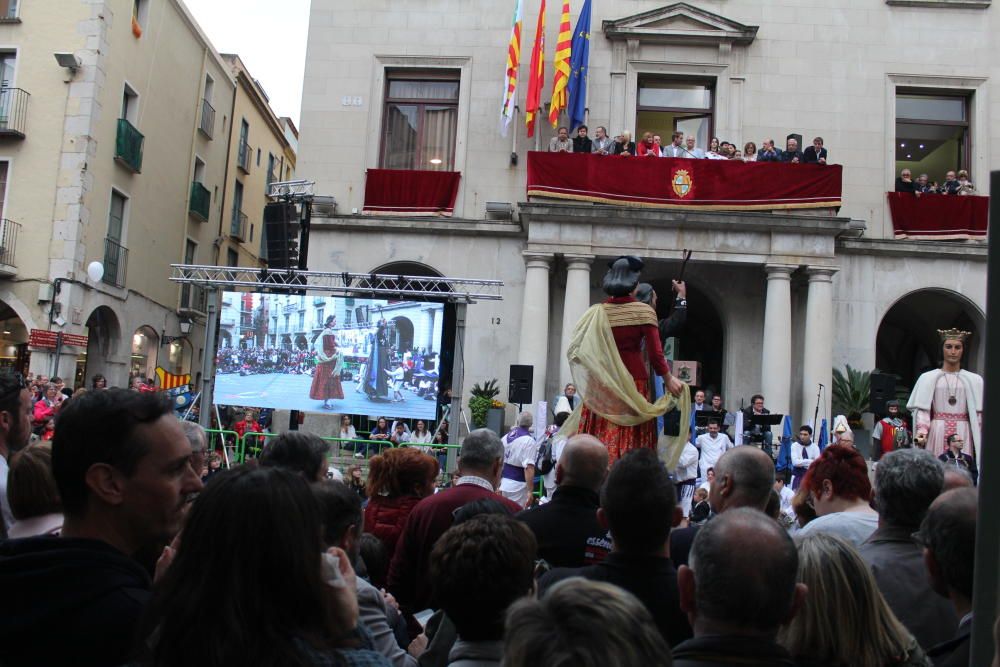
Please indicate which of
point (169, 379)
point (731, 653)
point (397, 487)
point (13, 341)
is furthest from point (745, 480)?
point (13, 341)

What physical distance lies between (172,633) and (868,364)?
21857 millimetres

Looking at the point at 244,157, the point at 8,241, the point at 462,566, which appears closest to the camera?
the point at 462,566

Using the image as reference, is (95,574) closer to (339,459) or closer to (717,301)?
(339,459)

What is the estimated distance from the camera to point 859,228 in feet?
68.6

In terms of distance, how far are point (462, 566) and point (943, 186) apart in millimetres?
22540

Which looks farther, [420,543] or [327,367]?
[327,367]

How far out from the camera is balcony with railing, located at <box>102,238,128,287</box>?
25.3 meters

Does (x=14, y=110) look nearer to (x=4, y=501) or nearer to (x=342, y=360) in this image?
(x=342, y=360)

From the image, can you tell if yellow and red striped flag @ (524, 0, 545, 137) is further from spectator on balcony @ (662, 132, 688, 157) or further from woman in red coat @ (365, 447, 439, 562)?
woman in red coat @ (365, 447, 439, 562)

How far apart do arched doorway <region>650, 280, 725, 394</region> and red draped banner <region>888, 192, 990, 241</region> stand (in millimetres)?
5540

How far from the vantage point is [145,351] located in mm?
28297

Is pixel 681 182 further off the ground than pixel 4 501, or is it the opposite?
pixel 681 182

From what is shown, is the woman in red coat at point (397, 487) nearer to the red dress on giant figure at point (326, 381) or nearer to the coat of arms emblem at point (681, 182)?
the red dress on giant figure at point (326, 381)

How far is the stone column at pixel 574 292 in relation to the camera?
66.9 ft
